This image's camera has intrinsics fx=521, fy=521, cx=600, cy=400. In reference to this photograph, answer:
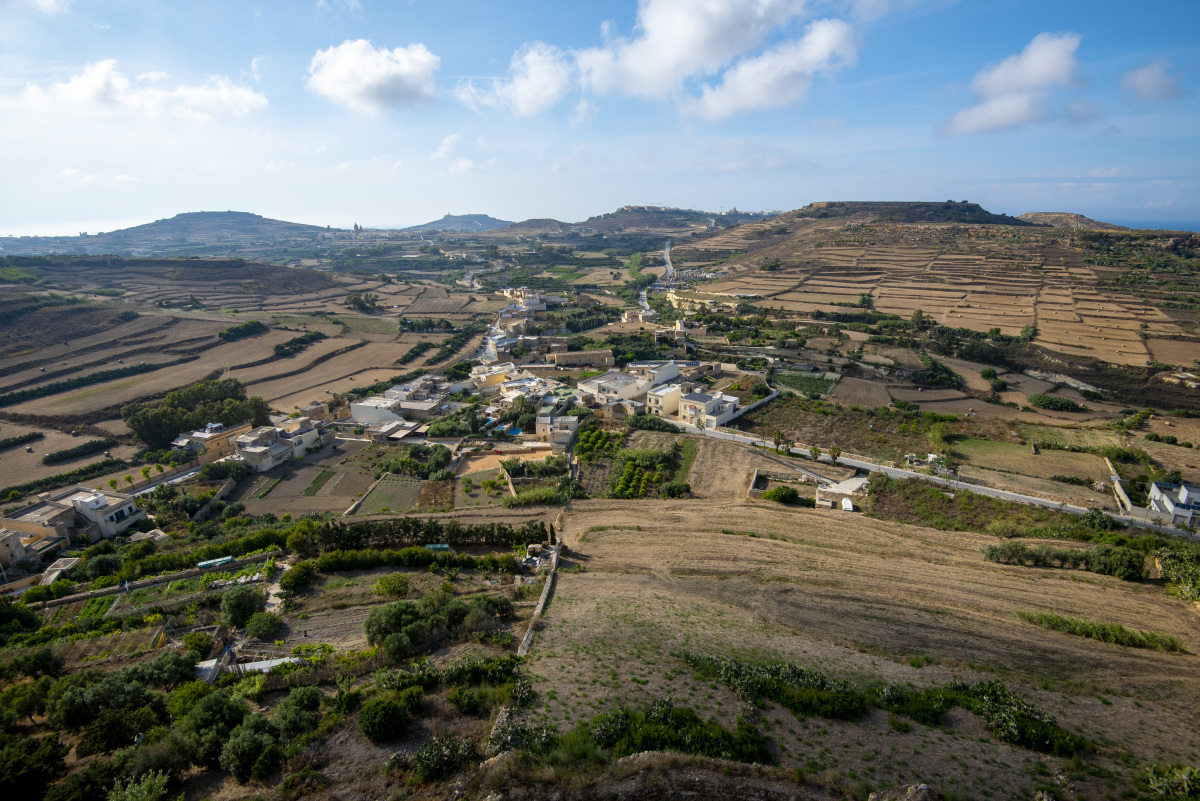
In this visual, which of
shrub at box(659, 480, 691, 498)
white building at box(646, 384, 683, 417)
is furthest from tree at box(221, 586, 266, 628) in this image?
white building at box(646, 384, 683, 417)

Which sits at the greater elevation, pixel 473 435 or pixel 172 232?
pixel 172 232

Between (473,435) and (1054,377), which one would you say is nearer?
(473,435)

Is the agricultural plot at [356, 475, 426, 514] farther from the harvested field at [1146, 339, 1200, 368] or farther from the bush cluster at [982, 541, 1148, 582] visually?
the harvested field at [1146, 339, 1200, 368]

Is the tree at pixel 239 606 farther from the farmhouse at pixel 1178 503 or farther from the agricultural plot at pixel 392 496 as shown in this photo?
the farmhouse at pixel 1178 503

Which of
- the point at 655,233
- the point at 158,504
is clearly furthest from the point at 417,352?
the point at 655,233

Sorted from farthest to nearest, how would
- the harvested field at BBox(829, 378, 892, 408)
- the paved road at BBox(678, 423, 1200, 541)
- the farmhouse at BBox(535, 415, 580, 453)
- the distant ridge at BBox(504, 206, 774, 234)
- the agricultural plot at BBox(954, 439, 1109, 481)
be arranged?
the distant ridge at BBox(504, 206, 774, 234) → the harvested field at BBox(829, 378, 892, 408) → the farmhouse at BBox(535, 415, 580, 453) → the agricultural plot at BBox(954, 439, 1109, 481) → the paved road at BBox(678, 423, 1200, 541)

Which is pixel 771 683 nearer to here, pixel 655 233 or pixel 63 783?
pixel 63 783

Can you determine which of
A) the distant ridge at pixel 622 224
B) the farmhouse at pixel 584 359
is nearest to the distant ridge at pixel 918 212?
the distant ridge at pixel 622 224
